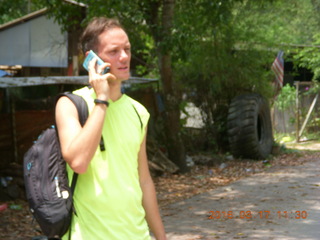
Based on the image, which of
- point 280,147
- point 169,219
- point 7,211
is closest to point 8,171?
point 7,211

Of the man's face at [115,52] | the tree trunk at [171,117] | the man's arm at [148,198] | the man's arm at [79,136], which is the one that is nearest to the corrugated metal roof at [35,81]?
the tree trunk at [171,117]

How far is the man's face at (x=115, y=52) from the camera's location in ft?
7.95

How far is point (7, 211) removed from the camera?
790cm

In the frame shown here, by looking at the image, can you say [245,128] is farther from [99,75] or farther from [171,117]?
[99,75]

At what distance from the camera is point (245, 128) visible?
41.8 ft

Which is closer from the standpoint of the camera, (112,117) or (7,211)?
(112,117)

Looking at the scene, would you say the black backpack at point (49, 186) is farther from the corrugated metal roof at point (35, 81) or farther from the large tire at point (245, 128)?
the large tire at point (245, 128)

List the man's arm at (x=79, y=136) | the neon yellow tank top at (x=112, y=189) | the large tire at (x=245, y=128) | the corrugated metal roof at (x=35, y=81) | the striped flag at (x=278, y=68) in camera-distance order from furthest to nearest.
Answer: the striped flag at (x=278, y=68) → the large tire at (x=245, y=128) → the corrugated metal roof at (x=35, y=81) → the neon yellow tank top at (x=112, y=189) → the man's arm at (x=79, y=136)

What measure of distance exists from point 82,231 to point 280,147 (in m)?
12.8

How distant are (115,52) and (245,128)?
414 inches

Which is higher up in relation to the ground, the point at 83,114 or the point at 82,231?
the point at 83,114

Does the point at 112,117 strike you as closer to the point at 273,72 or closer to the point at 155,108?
the point at 155,108
